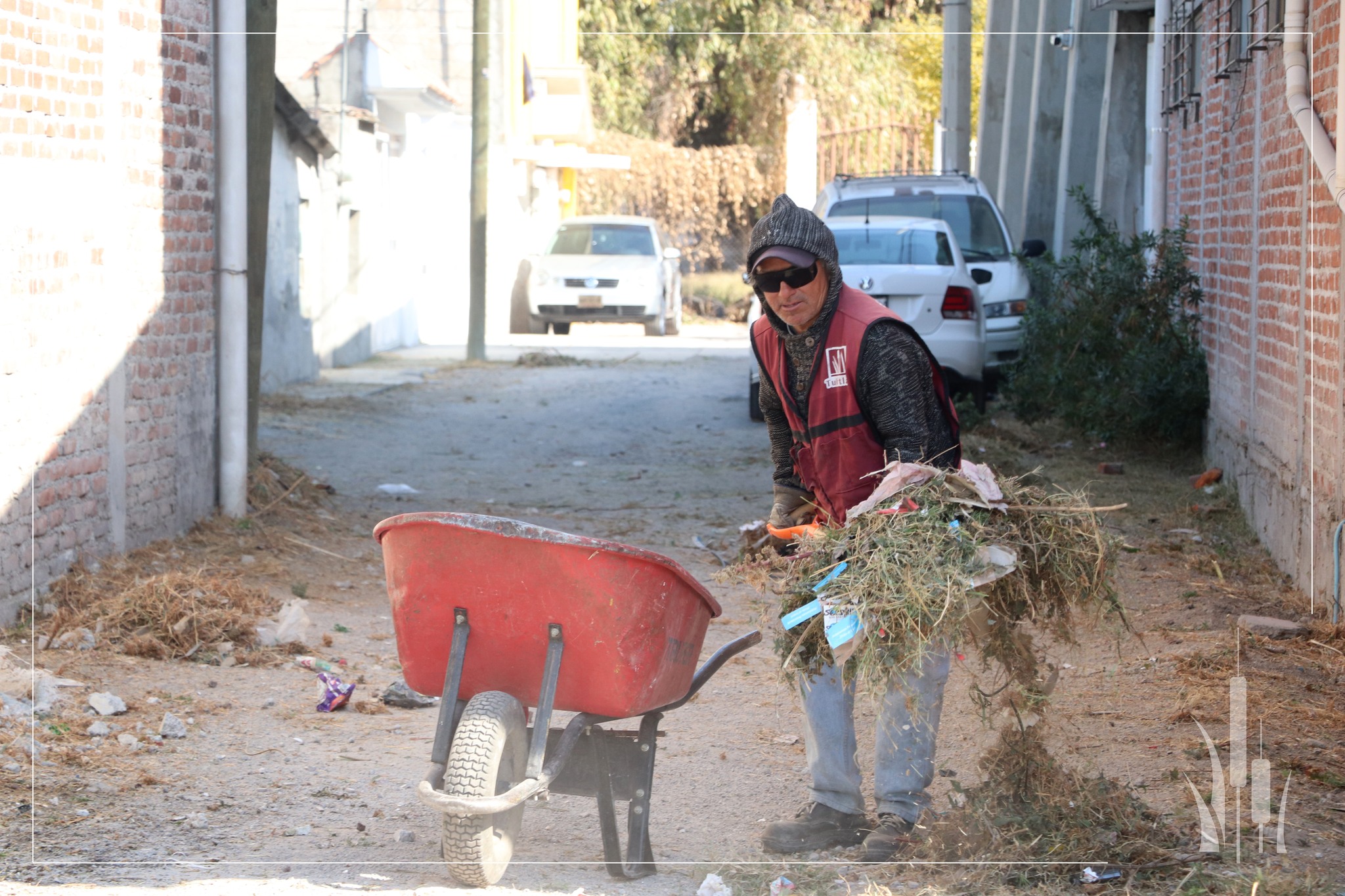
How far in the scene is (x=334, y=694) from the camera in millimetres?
5199

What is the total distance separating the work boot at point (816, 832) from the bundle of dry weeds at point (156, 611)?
112 inches

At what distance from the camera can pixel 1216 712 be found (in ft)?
16.1

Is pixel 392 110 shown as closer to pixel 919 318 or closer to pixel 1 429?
pixel 919 318

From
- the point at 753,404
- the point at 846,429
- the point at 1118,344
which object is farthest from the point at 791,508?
the point at 753,404

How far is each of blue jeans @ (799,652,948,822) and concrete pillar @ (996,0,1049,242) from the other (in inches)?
630

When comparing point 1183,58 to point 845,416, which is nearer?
point 845,416

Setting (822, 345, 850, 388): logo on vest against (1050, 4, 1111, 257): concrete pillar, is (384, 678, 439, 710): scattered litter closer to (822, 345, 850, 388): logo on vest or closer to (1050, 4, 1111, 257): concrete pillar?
(822, 345, 850, 388): logo on vest

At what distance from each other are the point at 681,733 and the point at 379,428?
742 cm

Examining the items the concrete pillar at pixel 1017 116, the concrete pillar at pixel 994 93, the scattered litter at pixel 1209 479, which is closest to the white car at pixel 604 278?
the concrete pillar at pixel 994 93

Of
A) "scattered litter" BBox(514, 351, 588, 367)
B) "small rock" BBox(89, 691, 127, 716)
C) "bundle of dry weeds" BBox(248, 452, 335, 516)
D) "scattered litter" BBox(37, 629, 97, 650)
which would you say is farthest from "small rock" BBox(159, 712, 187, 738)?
"scattered litter" BBox(514, 351, 588, 367)

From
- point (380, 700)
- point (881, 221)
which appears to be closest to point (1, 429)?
point (380, 700)

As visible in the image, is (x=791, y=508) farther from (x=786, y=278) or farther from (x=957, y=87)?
(x=957, y=87)

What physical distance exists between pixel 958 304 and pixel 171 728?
309 inches

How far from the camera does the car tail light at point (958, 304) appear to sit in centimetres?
1119
